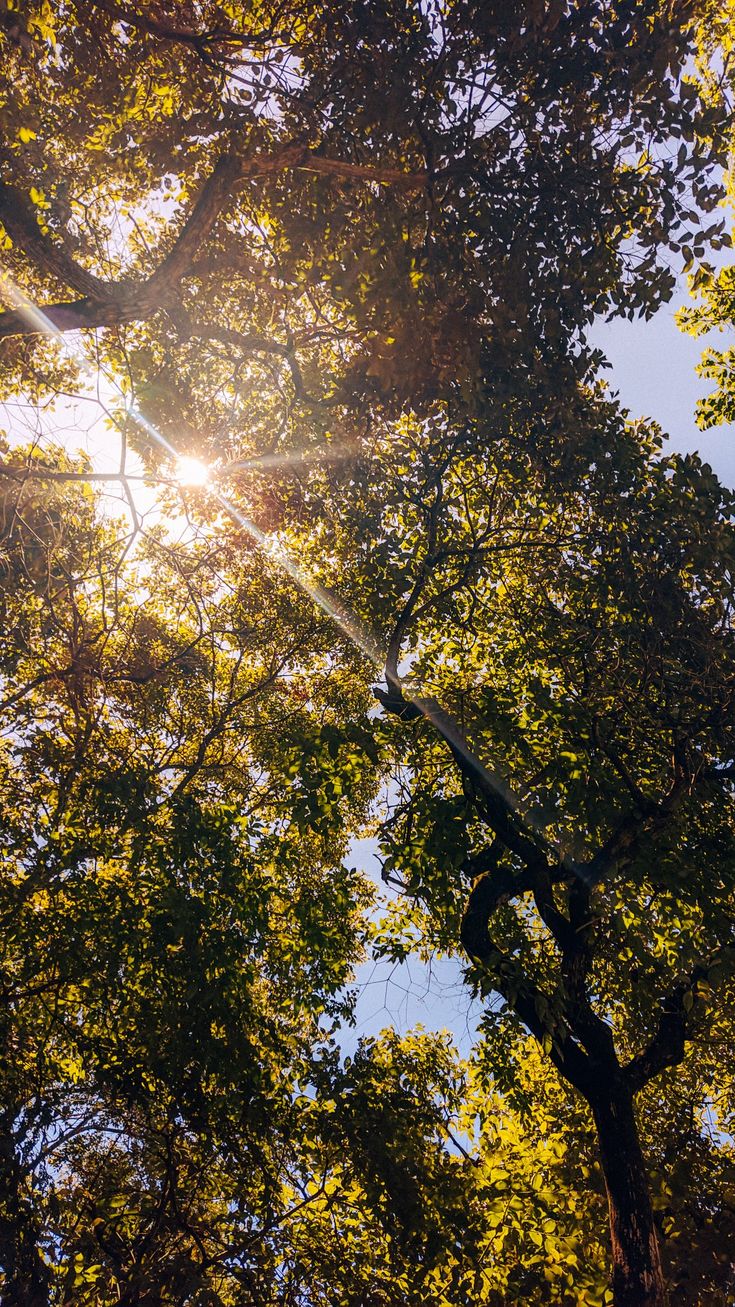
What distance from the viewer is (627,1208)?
6.82 m

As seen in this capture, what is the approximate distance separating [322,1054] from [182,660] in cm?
683

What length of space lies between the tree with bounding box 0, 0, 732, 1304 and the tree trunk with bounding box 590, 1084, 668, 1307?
29 mm

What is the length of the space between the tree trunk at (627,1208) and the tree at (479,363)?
0.10 feet

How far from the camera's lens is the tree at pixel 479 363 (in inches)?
284

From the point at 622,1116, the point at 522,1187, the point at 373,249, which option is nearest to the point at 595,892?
the point at 622,1116

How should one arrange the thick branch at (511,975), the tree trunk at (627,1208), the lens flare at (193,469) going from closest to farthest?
the tree trunk at (627,1208) → the thick branch at (511,975) → the lens flare at (193,469)

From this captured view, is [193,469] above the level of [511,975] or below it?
above

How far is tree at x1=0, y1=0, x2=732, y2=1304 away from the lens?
721cm

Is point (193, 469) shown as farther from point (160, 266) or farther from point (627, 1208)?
point (627, 1208)

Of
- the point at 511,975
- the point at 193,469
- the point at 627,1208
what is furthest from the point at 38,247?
the point at 627,1208

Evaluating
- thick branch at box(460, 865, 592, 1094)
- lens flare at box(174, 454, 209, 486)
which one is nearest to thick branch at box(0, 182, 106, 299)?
lens flare at box(174, 454, 209, 486)

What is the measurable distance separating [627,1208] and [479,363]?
30.3 ft

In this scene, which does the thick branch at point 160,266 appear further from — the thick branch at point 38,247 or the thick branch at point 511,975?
the thick branch at point 511,975

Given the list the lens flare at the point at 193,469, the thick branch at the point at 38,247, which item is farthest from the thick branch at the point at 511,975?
the thick branch at the point at 38,247
